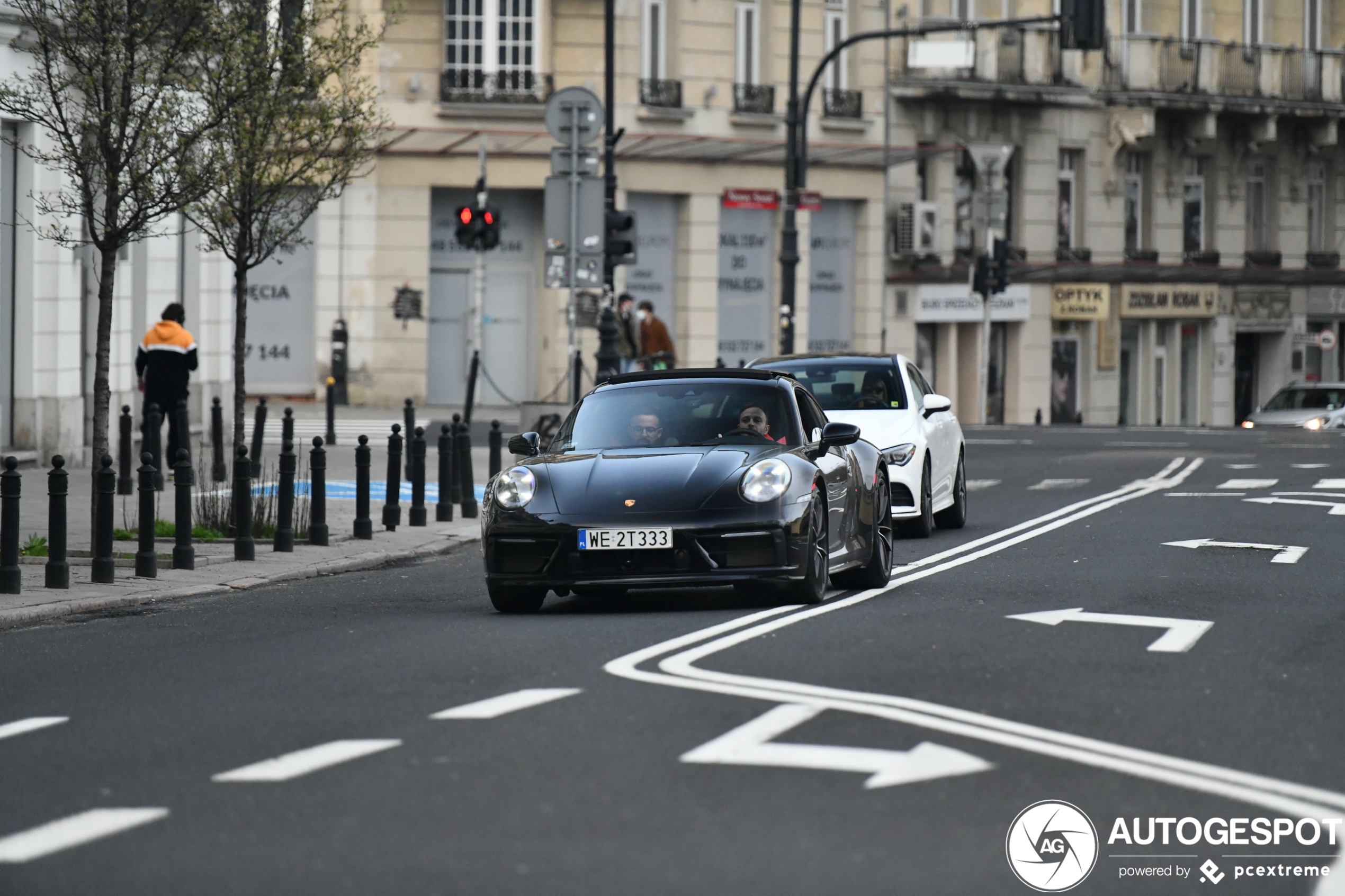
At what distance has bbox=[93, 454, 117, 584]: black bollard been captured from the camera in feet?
44.6

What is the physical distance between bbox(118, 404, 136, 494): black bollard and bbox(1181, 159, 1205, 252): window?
3616 cm

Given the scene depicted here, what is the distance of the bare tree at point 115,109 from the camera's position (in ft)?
49.3

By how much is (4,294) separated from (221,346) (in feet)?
21.2

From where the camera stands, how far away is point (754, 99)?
4447 cm

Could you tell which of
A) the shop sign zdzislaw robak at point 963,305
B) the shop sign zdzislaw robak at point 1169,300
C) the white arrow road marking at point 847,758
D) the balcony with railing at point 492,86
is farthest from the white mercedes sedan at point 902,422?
the shop sign zdzislaw robak at point 1169,300

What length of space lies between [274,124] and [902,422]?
222 inches

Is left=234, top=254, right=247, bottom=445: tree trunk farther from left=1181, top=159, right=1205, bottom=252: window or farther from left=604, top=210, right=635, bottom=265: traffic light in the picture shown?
left=1181, top=159, right=1205, bottom=252: window

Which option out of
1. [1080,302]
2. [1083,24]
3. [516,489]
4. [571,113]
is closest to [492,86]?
[1083,24]

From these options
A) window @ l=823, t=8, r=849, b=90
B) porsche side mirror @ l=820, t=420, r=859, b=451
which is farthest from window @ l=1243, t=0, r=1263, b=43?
porsche side mirror @ l=820, t=420, r=859, b=451

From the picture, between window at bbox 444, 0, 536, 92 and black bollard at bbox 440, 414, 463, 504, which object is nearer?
black bollard at bbox 440, 414, 463, 504

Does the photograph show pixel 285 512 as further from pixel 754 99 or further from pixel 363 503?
pixel 754 99

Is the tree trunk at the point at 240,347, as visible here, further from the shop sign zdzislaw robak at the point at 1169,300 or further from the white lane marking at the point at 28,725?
the shop sign zdzislaw robak at the point at 1169,300

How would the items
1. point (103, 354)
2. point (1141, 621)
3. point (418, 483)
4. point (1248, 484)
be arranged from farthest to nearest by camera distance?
point (1248, 484) < point (418, 483) < point (103, 354) < point (1141, 621)

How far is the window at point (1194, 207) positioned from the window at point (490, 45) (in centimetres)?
1941
